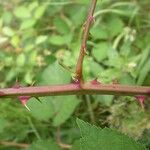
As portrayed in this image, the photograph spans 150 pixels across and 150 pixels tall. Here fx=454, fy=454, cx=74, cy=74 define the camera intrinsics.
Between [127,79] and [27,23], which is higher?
[27,23]

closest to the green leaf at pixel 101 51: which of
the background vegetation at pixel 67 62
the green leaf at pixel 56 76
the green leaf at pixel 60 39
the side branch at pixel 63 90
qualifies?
the background vegetation at pixel 67 62

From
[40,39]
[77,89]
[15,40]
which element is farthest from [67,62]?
[77,89]

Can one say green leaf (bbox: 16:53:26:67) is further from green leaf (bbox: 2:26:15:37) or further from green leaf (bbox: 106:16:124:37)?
green leaf (bbox: 106:16:124:37)

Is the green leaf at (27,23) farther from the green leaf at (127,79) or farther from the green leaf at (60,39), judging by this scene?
the green leaf at (127,79)

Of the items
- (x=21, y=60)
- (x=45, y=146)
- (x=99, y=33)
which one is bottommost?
(x=45, y=146)

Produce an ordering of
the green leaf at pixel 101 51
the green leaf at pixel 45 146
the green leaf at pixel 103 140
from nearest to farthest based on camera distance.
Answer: the green leaf at pixel 103 140 < the green leaf at pixel 45 146 < the green leaf at pixel 101 51

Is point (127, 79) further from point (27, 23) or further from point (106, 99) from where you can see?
point (27, 23)

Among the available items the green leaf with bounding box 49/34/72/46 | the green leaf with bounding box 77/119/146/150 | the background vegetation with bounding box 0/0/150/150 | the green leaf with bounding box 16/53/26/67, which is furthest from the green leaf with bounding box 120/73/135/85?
the green leaf with bounding box 77/119/146/150

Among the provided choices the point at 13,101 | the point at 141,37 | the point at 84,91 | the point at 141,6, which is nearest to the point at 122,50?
the point at 141,37
